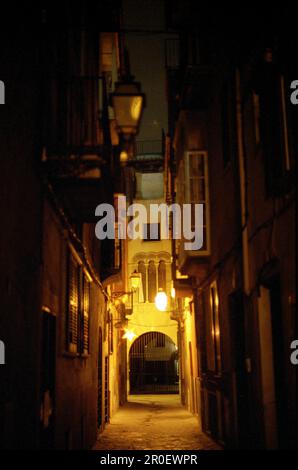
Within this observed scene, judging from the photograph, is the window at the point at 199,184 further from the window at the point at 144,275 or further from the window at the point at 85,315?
the window at the point at 144,275

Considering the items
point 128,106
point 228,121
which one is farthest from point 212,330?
point 128,106

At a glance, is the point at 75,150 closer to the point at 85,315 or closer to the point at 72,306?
the point at 72,306

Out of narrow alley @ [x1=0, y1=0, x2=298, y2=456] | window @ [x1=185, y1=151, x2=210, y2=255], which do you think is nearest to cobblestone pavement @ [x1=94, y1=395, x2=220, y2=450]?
narrow alley @ [x1=0, y1=0, x2=298, y2=456]

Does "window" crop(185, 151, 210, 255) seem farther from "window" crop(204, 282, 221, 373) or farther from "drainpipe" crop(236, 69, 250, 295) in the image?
"drainpipe" crop(236, 69, 250, 295)

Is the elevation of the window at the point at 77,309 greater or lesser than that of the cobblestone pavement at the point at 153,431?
greater

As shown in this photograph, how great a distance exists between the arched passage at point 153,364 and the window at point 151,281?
105 inches

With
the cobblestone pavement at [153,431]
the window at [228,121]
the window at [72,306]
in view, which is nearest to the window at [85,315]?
the window at [72,306]

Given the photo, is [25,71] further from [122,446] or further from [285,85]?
[122,446]

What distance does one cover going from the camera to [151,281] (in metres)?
38.2

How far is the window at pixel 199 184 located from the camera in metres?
14.3

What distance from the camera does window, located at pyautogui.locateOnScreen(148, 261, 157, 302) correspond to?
37875 millimetres
